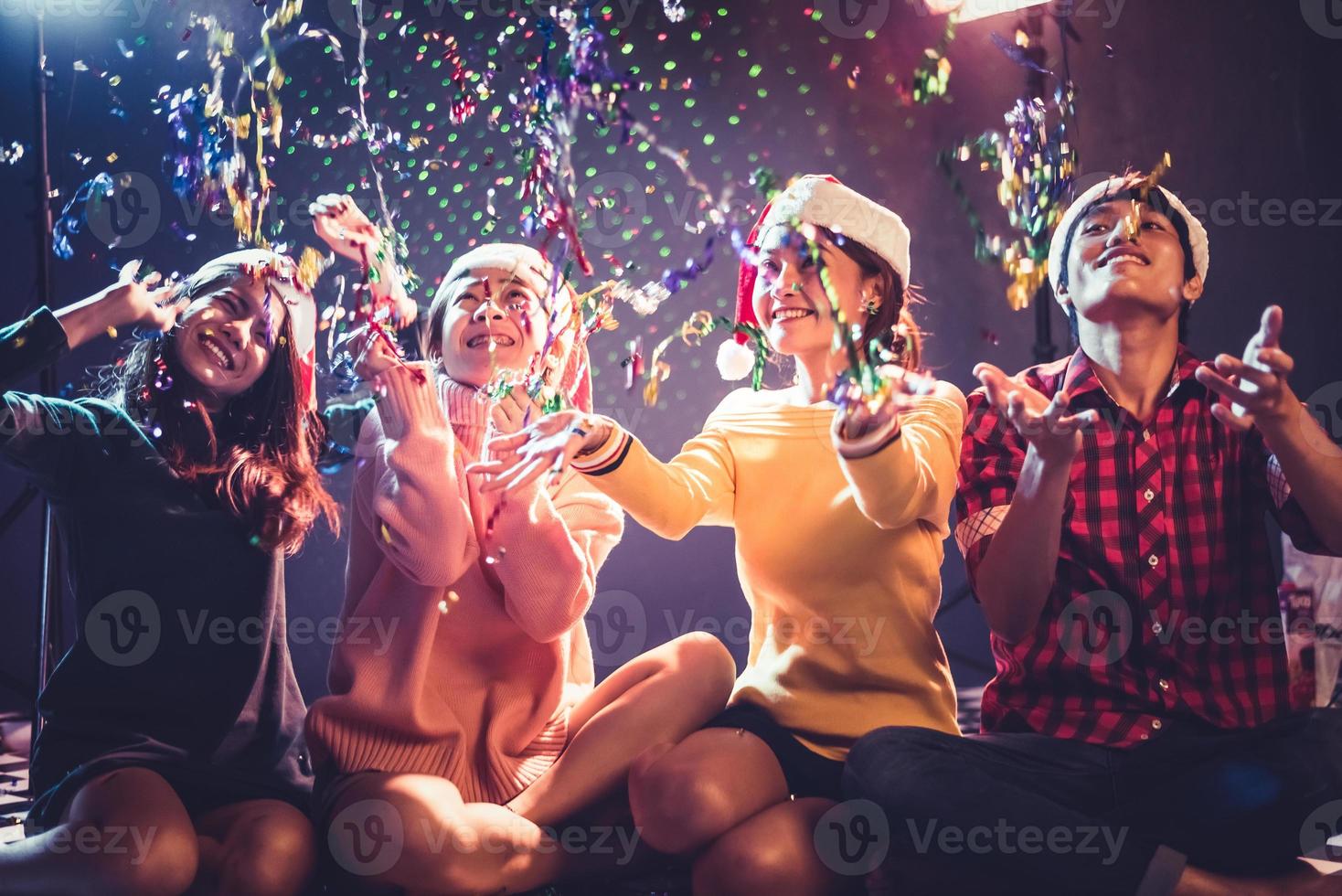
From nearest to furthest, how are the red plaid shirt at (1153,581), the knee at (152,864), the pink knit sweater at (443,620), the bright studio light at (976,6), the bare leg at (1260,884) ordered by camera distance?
the bare leg at (1260,884) < the knee at (152,864) < the red plaid shirt at (1153,581) < the pink knit sweater at (443,620) < the bright studio light at (976,6)

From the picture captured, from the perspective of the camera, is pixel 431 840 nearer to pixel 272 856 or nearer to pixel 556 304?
pixel 272 856

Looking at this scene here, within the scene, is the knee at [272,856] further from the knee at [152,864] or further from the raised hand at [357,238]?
the raised hand at [357,238]

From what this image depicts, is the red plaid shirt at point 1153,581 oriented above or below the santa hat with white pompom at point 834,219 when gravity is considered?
below

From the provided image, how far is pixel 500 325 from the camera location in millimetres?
1767

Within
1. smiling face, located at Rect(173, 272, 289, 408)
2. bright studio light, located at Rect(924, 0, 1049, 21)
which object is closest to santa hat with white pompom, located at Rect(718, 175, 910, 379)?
smiling face, located at Rect(173, 272, 289, 408)

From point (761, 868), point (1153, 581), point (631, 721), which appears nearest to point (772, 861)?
point (761, 868)

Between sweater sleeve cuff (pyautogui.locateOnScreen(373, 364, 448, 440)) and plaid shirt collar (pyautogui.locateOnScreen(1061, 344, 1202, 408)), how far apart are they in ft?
2.88

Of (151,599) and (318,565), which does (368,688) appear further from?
(318,565)

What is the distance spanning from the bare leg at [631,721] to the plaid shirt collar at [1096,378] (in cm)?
61

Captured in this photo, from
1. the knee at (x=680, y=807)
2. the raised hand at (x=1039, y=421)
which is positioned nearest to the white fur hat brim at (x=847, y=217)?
the raised hand at (x=1039, y=421)

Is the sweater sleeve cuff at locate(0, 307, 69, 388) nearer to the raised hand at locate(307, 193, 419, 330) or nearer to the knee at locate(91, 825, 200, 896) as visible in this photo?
the raised hand at locate(307, 193, 419, 330)

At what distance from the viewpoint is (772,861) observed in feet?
4.55

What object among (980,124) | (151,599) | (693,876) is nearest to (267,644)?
(151,599)

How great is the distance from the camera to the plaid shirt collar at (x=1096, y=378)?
159 cm
